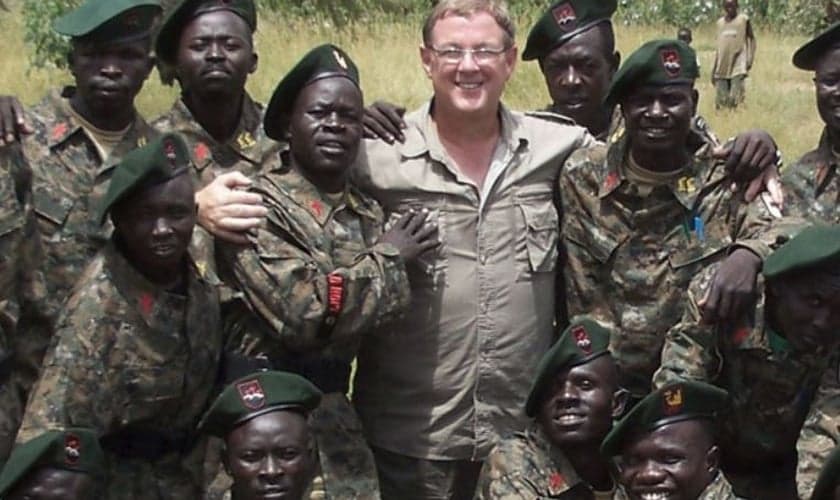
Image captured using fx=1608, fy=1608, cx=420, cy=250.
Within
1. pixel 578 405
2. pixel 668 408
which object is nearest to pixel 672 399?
pixel 668 408

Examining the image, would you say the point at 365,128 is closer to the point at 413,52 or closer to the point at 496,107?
the point at 496,107

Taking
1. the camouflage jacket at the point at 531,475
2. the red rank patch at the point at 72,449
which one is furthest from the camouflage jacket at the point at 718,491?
the red rank patch at the point at 72,449

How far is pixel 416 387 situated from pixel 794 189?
167 cm

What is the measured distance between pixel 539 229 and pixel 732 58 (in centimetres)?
1539

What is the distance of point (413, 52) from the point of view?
65.0ft

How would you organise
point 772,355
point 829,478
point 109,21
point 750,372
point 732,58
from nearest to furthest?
1. point 829,478
2. point 772,355
3. point 750,372
4. point 109,21
5. point 732,58

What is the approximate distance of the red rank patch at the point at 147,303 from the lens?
215 inches

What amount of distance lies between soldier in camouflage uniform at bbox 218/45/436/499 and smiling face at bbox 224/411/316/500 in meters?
0.35

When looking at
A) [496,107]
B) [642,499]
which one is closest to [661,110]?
[496,107]

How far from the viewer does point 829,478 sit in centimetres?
507

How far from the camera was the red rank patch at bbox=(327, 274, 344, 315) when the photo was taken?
18.5ft

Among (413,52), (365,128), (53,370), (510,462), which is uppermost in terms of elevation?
(365,128)

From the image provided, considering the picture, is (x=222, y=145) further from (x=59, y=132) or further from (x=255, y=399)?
(x=255, y=399)

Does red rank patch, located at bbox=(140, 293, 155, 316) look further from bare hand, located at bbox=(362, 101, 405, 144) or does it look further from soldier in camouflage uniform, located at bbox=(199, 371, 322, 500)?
bare hand, located at bbox=(362, 101, 405, 144)
